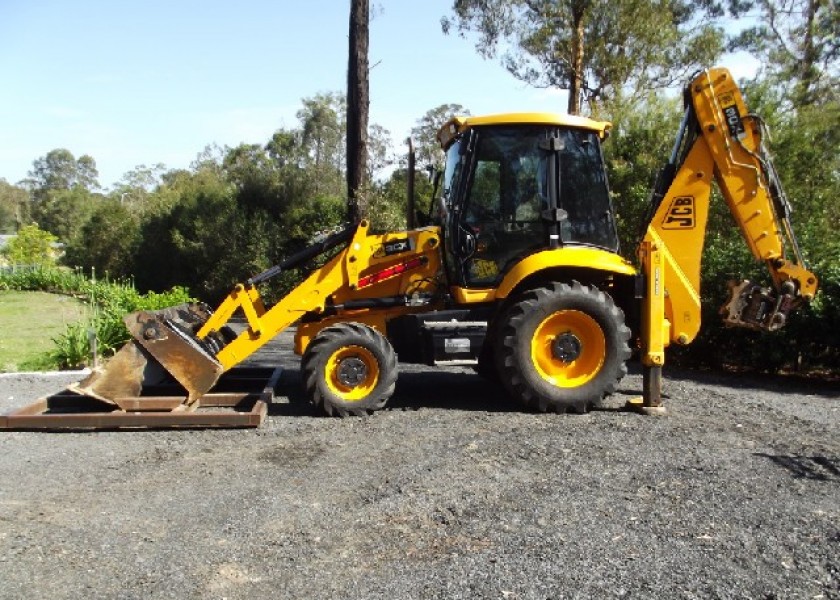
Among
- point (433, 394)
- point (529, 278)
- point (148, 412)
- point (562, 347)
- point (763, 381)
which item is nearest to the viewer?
point (148, 412)

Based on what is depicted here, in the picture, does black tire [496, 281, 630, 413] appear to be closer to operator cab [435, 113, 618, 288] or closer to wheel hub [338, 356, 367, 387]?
operator cab [435, 113, 618, 288]

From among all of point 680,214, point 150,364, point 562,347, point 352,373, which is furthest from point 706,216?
point 150,364

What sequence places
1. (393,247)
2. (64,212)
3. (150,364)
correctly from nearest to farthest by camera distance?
(150,364)
(393,247)
(64,212)

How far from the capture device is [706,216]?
736 centimetres

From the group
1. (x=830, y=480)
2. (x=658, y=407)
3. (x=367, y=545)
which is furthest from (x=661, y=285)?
(x=367, y=545)

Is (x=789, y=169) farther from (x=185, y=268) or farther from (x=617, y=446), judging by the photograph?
(x=185, y=268)

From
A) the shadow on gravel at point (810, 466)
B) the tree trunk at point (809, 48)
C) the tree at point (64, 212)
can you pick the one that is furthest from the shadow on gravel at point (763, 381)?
the tree at point (64, 212)

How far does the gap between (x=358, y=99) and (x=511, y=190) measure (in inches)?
345

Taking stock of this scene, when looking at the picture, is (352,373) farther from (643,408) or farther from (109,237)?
(109,237)

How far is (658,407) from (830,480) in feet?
6.97

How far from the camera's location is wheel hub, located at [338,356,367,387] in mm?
6887

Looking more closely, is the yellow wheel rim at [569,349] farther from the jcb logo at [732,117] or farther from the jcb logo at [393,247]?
the jcb logo at [732,117]

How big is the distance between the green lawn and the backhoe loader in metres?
4.61

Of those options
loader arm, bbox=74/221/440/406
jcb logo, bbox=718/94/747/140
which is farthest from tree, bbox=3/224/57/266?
jcb logo, bbox=718/94/747/140
